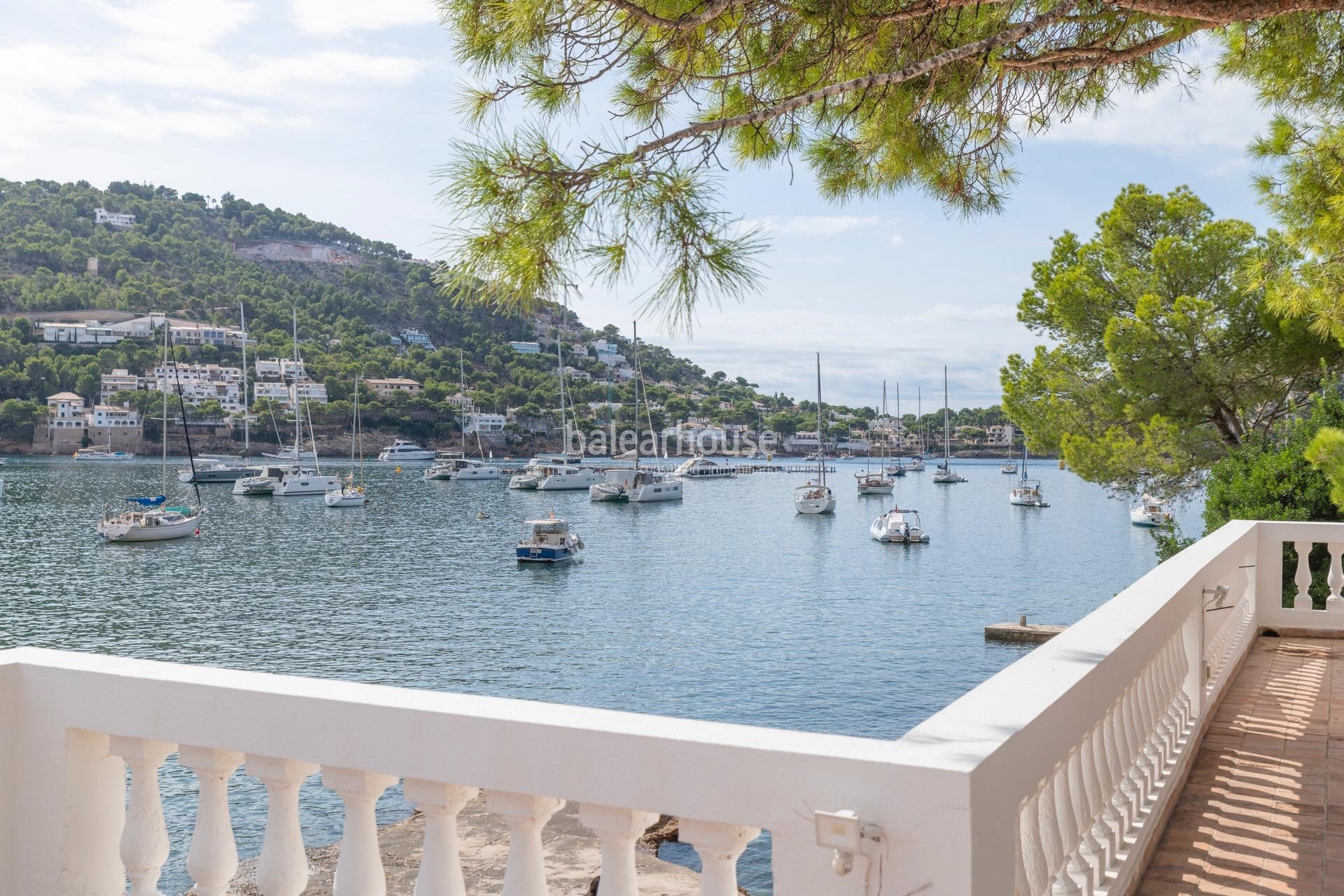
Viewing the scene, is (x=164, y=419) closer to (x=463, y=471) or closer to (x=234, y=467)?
(x=234, y=467)

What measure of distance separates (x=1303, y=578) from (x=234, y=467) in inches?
2661

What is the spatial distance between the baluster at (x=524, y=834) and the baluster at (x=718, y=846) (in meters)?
0.19

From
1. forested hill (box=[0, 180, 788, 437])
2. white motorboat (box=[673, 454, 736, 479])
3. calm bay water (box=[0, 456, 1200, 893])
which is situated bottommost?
calm bay water (box=[0, 456, 1200, 893])

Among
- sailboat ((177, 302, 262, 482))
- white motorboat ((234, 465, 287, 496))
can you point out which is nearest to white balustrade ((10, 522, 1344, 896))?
white motorboat ((234, 465, 287, 496))

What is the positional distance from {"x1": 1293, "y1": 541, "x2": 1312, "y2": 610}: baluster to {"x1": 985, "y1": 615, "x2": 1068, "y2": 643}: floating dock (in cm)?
1670

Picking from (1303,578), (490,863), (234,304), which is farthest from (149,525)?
(1303,578)

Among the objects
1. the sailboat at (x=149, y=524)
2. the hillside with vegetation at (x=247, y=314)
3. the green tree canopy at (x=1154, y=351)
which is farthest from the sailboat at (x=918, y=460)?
the green tree canopy at (x=1154, y=351)

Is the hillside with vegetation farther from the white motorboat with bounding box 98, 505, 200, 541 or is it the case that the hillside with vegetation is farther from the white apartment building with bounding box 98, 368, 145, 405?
the white motorboat with bounding box 98, 505, 200, 541

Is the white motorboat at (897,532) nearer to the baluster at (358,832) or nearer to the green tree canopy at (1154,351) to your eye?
the green tree canopy at (1154,351)

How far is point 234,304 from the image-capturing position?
3022 inches

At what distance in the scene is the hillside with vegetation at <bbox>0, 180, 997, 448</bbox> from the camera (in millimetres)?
70812

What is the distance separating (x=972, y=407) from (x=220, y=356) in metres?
60.6

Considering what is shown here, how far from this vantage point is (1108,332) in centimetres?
1500

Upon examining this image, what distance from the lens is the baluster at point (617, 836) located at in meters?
1.21
